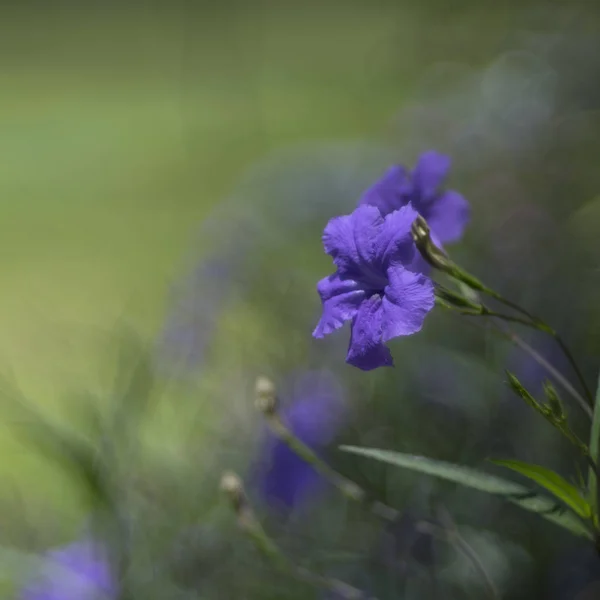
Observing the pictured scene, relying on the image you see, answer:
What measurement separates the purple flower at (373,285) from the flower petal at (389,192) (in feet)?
0.24

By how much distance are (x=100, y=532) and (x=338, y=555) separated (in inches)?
7.3

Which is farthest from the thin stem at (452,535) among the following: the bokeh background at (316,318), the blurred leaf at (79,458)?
the blurred leaf at (79,458)

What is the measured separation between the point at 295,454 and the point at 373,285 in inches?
12.2

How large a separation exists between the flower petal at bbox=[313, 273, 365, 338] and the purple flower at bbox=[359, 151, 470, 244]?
77mm

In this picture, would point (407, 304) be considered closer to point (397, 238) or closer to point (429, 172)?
point (397, 238)

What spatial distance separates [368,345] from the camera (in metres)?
0.32

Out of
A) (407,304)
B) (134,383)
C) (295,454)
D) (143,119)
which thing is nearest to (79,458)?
(134,383)

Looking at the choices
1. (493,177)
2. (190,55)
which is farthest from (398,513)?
(190,55)

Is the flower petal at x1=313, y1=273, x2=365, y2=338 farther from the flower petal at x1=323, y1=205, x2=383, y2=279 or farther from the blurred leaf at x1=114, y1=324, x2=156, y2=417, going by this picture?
the blurred leaf at x1=114, y1=324, x2=156, y2=417

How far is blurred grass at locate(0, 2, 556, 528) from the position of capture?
42.1 inches

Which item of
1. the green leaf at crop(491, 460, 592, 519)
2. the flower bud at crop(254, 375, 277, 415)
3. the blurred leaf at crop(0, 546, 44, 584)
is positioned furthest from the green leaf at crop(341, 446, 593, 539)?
the blurred leaf at crop(0, 546, 44, 584)

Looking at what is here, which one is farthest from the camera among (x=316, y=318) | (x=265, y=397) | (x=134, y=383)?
(x=316, y=318)

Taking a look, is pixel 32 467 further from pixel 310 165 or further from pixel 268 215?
pixel 310 165

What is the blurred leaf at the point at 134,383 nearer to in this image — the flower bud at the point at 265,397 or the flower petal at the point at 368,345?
the flower bud at the point at 265,397
